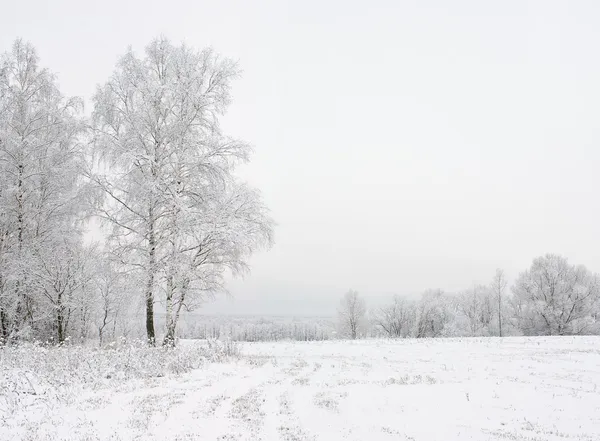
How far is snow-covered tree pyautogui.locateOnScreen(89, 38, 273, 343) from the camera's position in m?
15.0

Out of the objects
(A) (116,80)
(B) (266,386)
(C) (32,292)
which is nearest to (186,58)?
(A) (116,80)

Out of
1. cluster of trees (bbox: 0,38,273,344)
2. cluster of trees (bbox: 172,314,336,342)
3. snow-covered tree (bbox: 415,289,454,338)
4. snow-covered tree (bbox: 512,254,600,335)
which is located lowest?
cluster of trees (bbox: 172,314,336,342)

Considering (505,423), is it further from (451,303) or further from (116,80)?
(451,303)

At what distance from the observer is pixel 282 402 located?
28.1 ft

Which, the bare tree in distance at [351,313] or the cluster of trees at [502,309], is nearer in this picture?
the cluster of trees at [502,309]

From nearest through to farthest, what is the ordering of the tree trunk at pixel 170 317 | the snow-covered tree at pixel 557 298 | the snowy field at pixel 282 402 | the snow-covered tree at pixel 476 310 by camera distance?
the snowy field at pixel 282 402, the tree trunk at pixel 170 317, the snow-covered tree at pixel 557 298, the snow-covered tree at pixel 476 310

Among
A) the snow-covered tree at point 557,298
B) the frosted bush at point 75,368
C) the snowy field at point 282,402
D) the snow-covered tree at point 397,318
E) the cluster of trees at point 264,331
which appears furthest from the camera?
the snow-covered tree at point 397,318

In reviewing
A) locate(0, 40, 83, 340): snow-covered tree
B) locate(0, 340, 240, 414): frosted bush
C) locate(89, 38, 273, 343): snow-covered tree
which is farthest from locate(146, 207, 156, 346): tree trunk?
locate(0, 40, 83, 340): snow-covered tree

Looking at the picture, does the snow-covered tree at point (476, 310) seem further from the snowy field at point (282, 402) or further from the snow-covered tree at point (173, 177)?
the snow-covered tree at point (173, 177)

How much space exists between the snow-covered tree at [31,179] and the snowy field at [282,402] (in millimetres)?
5719

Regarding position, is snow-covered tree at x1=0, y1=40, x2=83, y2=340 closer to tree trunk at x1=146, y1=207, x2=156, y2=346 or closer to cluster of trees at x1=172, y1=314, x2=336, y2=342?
tree trunk at x1=146, y1=207, x2=156, y2=346

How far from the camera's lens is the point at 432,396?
9.48 metres

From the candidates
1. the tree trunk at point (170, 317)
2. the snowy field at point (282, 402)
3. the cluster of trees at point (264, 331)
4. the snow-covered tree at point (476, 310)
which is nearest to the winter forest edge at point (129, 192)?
the tree trunk at point (170, 317)

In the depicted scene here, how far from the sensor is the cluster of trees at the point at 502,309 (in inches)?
A: 2216
